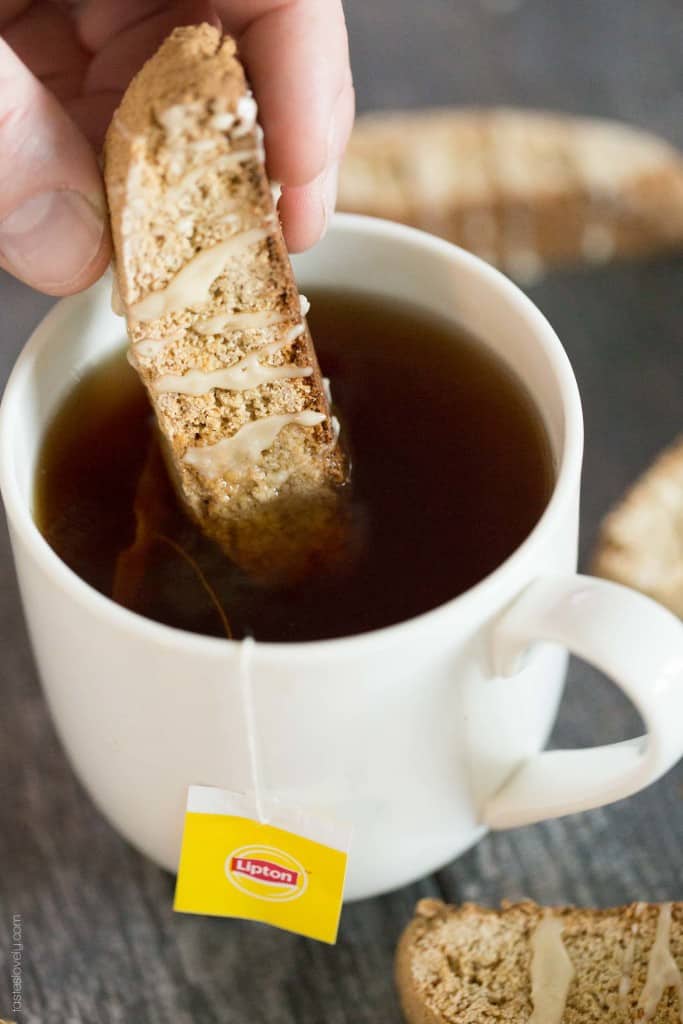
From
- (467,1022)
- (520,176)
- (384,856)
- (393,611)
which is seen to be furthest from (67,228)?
(520,176)

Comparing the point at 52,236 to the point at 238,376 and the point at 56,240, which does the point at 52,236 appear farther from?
the point at 238,376

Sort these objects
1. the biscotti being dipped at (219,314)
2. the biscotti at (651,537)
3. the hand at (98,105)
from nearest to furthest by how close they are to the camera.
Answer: the biscotti being dipped at (219,314) < the hand at (98,105) < the biscotti at (651,537)

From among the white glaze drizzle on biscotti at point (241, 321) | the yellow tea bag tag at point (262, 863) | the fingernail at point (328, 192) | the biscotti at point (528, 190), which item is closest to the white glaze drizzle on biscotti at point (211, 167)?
the white glaze drizzle on biscotti at point (241, 321)

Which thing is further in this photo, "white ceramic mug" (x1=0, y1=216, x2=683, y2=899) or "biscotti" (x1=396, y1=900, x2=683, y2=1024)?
"biscotti" (x1=396, y1=900, x2=683, y2=1024)

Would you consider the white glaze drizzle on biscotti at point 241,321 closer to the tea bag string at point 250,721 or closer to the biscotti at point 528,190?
the tea bag string at point 250,721

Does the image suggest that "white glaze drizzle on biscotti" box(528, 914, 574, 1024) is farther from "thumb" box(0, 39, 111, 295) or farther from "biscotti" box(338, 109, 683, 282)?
"biscotti" box(338, 109, 683, 282)

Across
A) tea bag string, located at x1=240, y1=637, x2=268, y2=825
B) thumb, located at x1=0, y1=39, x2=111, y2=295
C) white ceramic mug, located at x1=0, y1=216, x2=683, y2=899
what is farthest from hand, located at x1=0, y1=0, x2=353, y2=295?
tea bag string, located at x1=240, y1=637, x2=268, y2=825

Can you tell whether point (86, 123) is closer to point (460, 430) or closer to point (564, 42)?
point (460, 430)

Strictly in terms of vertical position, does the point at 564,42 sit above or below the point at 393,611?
below
